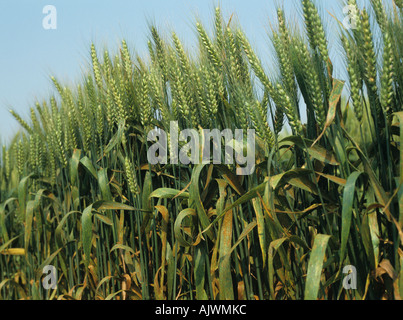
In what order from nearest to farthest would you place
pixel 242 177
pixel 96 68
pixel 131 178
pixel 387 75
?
1. pixel 387 75
2. pixel 242 177
3. pixel 131 178
4. pixel 96 68

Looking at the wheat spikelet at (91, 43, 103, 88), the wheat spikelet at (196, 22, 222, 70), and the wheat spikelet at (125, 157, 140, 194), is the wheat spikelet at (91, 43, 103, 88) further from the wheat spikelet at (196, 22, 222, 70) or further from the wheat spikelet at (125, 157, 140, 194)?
the wheat spikelet at (196, 22, 222, 70)

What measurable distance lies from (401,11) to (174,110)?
3.25 ft

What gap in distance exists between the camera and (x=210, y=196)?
1.93 meters

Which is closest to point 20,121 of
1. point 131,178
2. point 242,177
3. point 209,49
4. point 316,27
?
A: point 131,178

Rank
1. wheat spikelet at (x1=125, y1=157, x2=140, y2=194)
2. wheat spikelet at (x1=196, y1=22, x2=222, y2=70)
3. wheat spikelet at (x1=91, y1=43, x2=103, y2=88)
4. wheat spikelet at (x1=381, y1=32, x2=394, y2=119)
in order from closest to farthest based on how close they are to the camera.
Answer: wheat spikelet at (x1=381, y1=32, x2=394, y2=119), wheat spikelet at (x1=196, y1=22, x2=222, y2=70), wheat spikelet at (x1=125, y1=157, x2=140, y2=194), wheat spikelet at (x1=91, y1=43, x2=103, y2=88)

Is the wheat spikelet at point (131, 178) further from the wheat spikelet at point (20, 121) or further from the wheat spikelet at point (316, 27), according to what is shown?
the wheat spikelet at point (20, 121)

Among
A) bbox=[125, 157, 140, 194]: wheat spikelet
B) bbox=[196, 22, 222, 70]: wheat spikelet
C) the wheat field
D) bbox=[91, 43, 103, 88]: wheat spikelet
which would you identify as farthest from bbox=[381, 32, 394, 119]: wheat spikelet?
bbox=[91, 43, 103, 88]: wheat spikelet

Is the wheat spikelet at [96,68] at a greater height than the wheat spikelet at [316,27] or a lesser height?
greater

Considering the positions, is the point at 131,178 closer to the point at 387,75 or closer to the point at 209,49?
the point at 209,49

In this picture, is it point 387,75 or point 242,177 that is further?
point 242,177

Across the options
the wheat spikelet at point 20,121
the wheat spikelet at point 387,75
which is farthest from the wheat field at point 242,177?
the wheat spikelet at point 20,121

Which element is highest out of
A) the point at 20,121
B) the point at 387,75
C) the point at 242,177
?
the point at 20,121

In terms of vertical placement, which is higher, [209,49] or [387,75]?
[209,49]

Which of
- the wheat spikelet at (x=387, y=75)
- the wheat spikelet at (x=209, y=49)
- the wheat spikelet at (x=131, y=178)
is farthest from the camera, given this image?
the wheat spikelet at (x=131, y=178)
